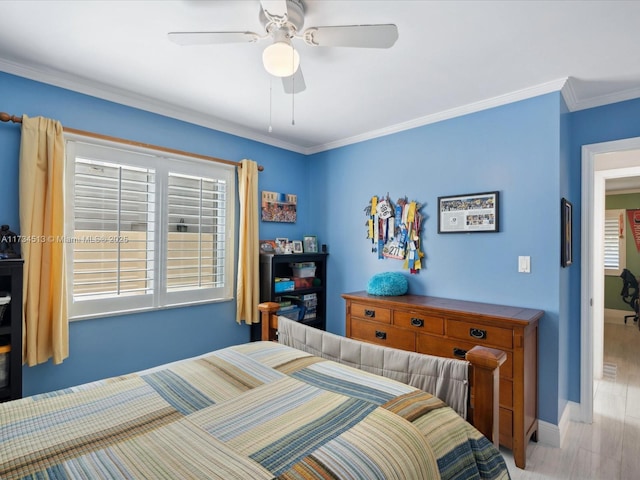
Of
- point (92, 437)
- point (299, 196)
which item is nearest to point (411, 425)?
point (92, 437)

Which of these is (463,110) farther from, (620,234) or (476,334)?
(620,234)

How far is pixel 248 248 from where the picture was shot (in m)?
3.26

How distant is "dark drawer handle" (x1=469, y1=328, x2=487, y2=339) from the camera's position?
2.26 meters

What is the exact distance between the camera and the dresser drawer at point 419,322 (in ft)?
8.13

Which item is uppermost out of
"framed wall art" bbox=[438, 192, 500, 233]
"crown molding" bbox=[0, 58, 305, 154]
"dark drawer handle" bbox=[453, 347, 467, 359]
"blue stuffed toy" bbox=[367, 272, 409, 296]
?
"crown molding" bbox=[0, 58, 305, 154]

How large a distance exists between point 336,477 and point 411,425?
0.32 metres

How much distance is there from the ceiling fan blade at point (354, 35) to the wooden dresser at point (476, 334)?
69.0 inches

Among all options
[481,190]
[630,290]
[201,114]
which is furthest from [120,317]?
[630,290]

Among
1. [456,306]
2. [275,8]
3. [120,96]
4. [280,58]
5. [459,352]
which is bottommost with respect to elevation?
[459,352]

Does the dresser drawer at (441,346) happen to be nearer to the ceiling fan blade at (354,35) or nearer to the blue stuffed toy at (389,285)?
the blue stuffed toy at (389,285)

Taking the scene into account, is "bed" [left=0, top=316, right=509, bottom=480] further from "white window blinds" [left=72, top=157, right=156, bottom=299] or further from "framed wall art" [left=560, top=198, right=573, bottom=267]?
"framed wall art" [left=560, top=198, right=573, bottom=267]

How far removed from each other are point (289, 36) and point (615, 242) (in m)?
7.15

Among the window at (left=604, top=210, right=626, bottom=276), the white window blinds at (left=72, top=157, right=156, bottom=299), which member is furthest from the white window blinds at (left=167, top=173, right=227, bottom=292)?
the window at (left=604, top=210, right=626, bottom=276)

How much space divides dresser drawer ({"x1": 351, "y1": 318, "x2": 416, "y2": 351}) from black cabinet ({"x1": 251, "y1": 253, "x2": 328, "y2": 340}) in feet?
2.67
